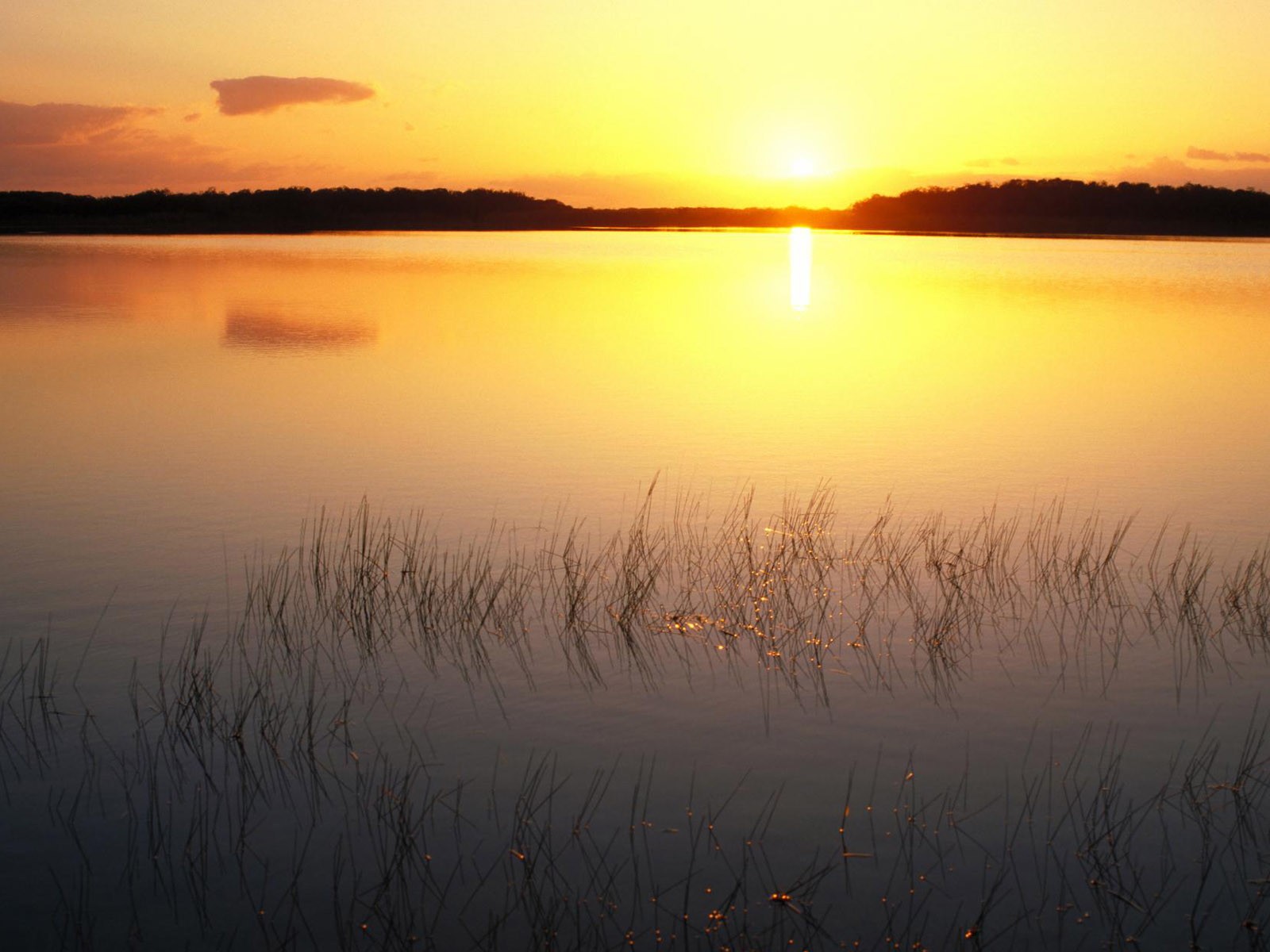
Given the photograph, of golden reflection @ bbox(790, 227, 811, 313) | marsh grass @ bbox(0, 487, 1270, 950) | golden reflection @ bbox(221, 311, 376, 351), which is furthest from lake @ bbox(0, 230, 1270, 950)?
golden reflection @ bbox(790, 227, 811, 313)

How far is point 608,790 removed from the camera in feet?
15.9

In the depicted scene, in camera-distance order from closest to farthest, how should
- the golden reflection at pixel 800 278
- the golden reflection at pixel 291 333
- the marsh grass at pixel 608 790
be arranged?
the marsh grass at pixel 608 790, the golden reflection at pixel 291 333, the golden reflection at pixel 800 278

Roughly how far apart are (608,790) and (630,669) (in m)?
1.38

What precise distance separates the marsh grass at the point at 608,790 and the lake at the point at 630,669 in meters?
0.02

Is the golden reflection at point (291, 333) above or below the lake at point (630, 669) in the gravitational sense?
above

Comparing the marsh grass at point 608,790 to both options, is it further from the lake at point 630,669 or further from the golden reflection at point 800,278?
the golden reflection at point 800,278

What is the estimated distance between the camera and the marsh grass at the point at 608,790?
400 centimetres

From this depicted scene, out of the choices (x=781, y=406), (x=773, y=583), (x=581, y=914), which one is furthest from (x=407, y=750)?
(x=781, y=406)

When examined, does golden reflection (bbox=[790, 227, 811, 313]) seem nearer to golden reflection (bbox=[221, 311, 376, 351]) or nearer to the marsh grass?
golden reflection (bbox=[221, 311, 376, 351])

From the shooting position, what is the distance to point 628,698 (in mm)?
5828

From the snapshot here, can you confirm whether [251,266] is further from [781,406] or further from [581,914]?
[581,914]

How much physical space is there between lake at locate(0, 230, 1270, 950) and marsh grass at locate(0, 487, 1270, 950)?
2 centimetres

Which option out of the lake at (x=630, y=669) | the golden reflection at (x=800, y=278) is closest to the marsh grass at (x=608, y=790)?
the lake at (x=630, y=669)

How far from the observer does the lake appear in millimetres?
4125
